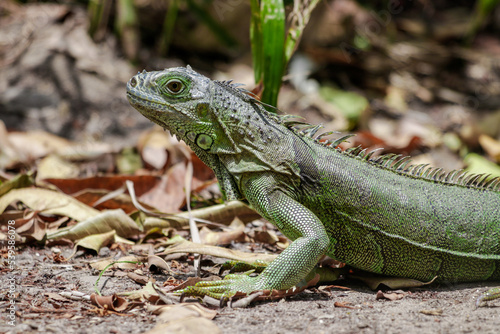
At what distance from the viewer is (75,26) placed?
11844mm

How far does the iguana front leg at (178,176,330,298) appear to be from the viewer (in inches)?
176

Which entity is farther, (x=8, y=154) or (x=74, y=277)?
(x=8, y=154)

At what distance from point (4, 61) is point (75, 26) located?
1.72 meters

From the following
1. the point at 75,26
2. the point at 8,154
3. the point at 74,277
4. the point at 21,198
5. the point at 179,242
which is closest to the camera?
the point at 74,277

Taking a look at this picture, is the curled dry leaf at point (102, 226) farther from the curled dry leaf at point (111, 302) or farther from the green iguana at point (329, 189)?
the curled dry leaf at point (111, 302)

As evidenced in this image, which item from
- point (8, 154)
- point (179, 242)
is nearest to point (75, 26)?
point (8, 154)

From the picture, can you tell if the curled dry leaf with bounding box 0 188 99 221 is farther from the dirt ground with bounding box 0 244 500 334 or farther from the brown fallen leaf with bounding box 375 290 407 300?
the brown fallen leaf with bounding box 375 290 407 300

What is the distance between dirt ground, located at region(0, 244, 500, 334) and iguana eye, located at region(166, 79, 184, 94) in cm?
177

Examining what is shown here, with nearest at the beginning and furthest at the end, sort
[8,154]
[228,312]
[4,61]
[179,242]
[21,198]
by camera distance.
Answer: [228,312]
[179,242]
[21,198]
[8,154]
[4,61]

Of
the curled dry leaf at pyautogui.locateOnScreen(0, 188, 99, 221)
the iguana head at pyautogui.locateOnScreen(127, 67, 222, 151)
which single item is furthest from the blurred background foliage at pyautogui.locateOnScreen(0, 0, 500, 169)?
the iguana head at pyautogui.locateOnScreen(127, 67, 222, 151)

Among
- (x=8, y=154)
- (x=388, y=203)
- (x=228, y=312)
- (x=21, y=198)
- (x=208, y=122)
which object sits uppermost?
(x=208, y=122)

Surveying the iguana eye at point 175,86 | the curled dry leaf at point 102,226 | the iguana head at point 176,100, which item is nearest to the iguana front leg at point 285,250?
the iguana head at point 176,100

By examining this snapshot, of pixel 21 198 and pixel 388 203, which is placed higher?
pixel 388 203

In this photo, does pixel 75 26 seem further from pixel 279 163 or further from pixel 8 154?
pixel 279 163
